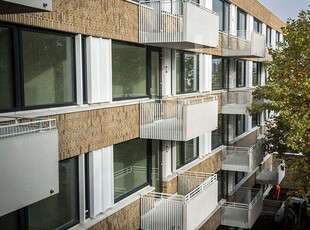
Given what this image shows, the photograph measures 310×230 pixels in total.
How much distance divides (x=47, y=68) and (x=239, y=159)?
13062 mm

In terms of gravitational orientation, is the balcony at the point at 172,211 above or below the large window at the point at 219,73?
below

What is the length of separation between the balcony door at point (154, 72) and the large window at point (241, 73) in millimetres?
10545

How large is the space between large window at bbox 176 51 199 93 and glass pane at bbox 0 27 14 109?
8.29m

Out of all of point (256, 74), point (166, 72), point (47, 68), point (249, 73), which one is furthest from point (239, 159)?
point (47, 68)

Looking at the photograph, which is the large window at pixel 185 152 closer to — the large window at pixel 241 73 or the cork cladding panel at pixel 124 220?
the cork cladding panel at pixel 124 220

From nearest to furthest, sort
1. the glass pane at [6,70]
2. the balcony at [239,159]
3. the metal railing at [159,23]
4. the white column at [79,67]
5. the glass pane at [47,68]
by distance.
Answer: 1. the glass pane at [6,70]
2. the glass pane at [47,68]
3. the white column at [79,67]
4. the metal railing at [159,23]
5. the balcony at [239,159]

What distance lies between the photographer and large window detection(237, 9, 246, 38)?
72.5 feet

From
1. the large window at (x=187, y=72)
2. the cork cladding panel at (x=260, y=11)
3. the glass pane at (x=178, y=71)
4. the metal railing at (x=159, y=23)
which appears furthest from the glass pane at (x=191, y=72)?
the cork cladding panel at (x=260, y=11)

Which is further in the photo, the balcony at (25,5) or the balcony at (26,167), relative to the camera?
the balcony at (26,167)

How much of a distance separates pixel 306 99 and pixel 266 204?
16.6 metres

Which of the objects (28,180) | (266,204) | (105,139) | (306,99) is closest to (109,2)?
(105,139)

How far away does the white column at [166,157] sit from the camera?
45.6ft

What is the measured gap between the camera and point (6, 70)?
24.4ft

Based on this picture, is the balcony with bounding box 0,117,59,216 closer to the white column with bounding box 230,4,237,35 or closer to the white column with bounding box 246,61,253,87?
the white column with bounding box 230,4,237,35
